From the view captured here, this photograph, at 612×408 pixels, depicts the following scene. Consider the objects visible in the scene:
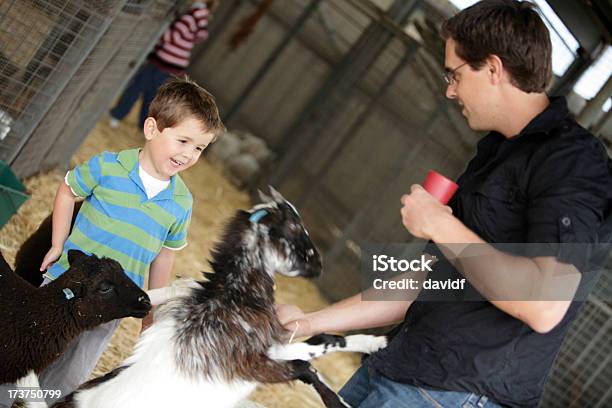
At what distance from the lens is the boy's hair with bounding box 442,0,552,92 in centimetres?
221

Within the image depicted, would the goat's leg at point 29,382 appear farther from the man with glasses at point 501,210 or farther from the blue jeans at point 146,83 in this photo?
the blue jeans at point 146,83

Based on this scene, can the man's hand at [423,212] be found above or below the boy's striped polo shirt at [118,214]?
above

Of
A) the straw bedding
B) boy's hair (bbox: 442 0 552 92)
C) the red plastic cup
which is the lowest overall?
the straw bedding

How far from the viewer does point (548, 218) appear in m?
2.01

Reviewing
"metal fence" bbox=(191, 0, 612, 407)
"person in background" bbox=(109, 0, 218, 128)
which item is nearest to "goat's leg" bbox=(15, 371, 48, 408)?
"metal fence" bbox=(191, 0, 612, 407)

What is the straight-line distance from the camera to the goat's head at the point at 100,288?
305 cm

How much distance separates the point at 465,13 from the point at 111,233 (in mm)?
1796

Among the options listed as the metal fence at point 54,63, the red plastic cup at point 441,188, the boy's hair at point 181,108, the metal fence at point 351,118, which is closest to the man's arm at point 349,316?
the red plastic cup at point 441,188

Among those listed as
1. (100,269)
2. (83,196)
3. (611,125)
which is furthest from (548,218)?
(611,125)

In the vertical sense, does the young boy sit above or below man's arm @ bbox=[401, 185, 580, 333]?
below

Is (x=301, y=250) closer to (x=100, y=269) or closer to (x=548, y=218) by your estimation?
(x=100, y=269)

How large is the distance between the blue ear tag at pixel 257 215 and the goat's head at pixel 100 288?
61 centimetres

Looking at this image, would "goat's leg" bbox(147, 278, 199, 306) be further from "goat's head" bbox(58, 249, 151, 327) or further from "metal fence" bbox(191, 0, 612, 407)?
"metal fence" bbox(191, 0, 612, 407)

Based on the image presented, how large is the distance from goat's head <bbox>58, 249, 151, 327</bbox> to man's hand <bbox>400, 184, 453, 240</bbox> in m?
1.27
